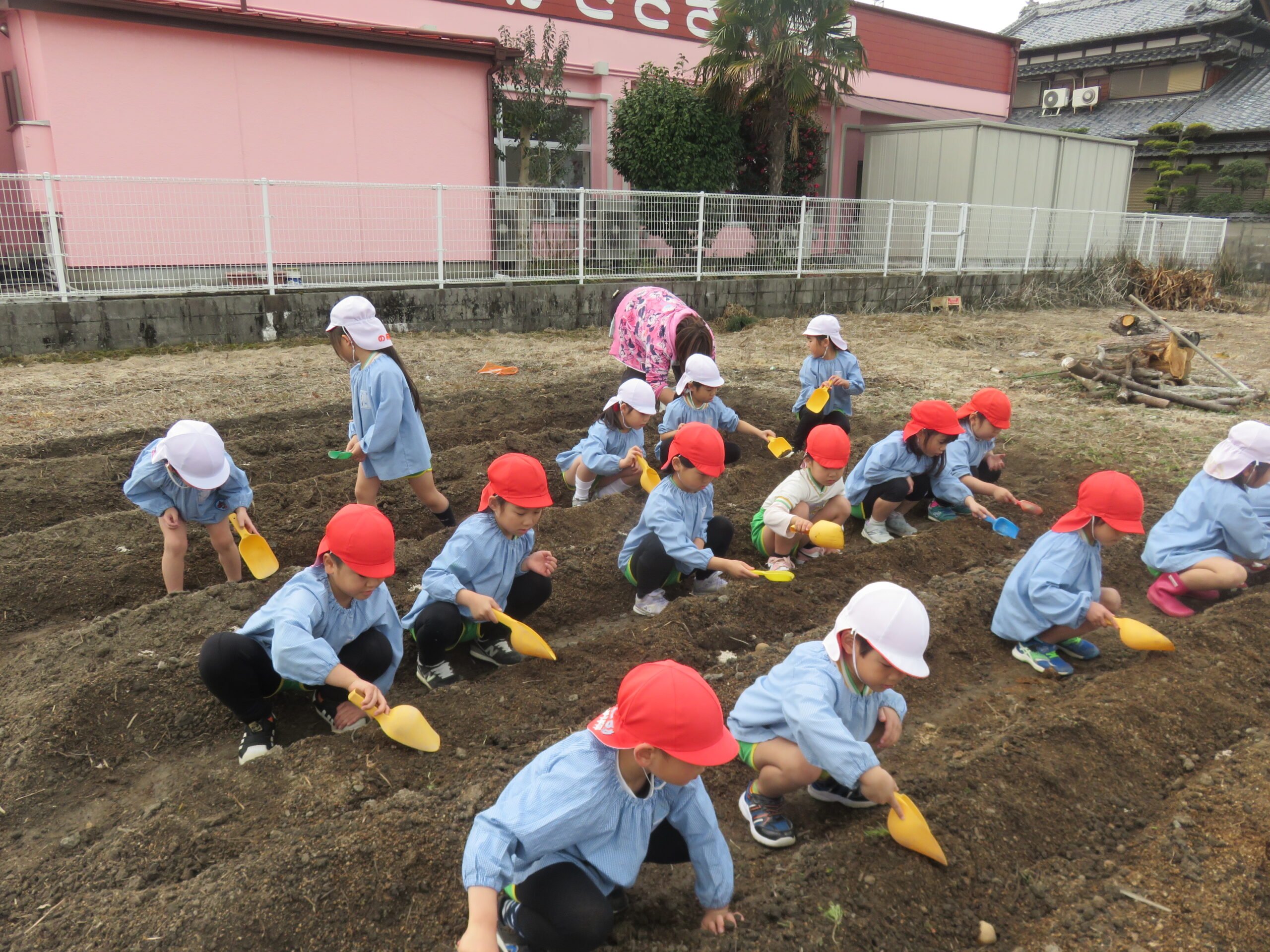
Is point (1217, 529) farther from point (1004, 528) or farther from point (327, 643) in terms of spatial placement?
point (327, 643)

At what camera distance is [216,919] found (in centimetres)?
213

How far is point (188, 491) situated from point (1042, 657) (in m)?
3.86

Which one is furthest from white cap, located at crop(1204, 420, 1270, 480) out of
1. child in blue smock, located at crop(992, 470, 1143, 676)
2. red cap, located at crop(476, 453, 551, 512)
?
red cap, located at crop(476, 453, 551, 512)

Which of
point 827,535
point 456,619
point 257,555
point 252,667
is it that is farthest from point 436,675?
point 827,535

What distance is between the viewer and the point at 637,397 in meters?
5.11

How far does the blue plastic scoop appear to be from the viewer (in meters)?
A: 5.11

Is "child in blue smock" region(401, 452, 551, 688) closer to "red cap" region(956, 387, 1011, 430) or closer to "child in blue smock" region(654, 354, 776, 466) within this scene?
"child in blue smock" region(654, 354, 776, 466)

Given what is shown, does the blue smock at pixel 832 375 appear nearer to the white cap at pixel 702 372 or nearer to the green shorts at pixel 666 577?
the white cap at pixel 702 372

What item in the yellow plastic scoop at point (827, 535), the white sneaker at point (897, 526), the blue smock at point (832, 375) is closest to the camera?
the yellow plastic scoop at point (827, 535)

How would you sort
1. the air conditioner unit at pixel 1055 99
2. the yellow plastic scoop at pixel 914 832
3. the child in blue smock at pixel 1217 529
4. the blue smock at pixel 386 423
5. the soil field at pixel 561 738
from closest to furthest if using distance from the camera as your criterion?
the soil field at pixel 561 738, the yellow plastic scoop at pixel 914 832, the child in blue smock at pixel 1217 529, the blue smock at pixel 386 423, the air conditioner unit at pixel 1055 99

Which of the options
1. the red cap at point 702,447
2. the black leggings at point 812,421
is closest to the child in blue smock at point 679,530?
the red cap at point 702,447

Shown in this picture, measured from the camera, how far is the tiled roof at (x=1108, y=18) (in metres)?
26.1

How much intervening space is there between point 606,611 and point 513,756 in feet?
4.79

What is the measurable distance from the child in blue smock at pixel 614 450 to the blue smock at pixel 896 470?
51.6 inches
